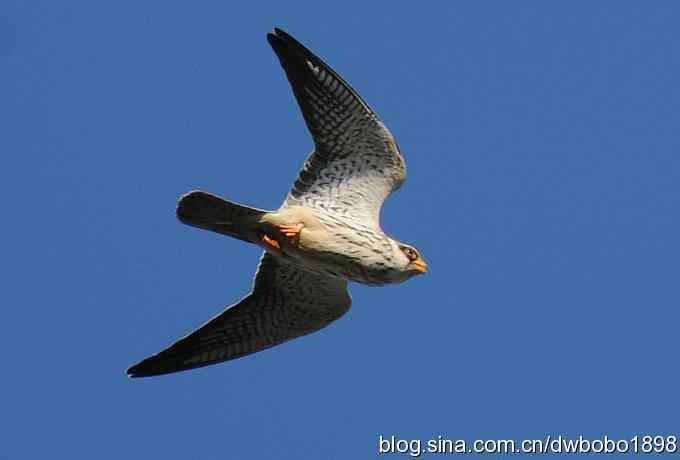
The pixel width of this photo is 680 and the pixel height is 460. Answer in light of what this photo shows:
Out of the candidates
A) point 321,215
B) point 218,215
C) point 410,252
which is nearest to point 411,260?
point 410,252

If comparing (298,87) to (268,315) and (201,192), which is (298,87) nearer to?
(201,192)

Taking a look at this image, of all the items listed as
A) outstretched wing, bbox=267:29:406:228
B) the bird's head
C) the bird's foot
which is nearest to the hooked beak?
the bird's head

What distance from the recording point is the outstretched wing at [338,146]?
1204cm

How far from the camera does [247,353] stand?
13656 millimetres

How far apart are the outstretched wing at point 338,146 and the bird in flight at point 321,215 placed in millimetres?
11

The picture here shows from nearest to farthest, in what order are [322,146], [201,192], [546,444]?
[201,192] < [322,146] < [546,444]

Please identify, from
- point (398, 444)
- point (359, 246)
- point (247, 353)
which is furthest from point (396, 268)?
point (398, 444)

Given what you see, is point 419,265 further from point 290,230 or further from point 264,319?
point 264,319

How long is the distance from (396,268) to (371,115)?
164 centimetres

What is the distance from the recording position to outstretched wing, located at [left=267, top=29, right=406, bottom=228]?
12039 millimetres

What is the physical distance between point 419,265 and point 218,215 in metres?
2.23

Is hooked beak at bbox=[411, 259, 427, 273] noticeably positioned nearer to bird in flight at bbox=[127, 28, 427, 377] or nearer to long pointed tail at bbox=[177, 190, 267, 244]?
bird in flight at bbox=[127, 28, 427, 377]

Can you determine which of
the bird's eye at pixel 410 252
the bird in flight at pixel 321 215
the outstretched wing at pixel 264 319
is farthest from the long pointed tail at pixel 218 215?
the bird's eye at pixel 410 252

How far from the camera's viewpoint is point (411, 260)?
1244 centimetres
